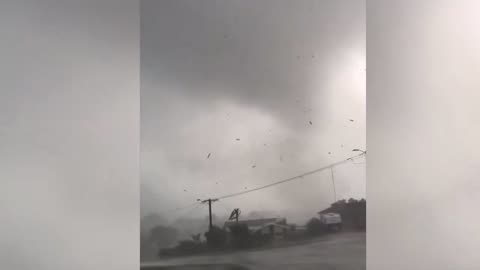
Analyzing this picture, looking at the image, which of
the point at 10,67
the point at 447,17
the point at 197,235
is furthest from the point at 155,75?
the point at 447,17

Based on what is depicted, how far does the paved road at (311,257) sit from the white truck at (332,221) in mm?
31

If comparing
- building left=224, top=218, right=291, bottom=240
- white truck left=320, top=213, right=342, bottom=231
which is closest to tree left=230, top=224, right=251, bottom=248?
building left=224, top=218, right=291, bottom=240

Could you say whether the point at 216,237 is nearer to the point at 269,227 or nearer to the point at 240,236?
the point at 240,236

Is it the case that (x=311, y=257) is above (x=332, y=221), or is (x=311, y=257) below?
below

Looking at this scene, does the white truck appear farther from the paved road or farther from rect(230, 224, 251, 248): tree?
rect(230, 224, 251, 248): tree

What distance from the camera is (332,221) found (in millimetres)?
1467

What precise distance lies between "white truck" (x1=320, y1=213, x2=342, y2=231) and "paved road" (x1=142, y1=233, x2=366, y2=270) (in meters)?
0.03

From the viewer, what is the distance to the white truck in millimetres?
1461

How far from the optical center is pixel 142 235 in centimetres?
138

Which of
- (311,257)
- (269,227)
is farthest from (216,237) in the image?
(311,257)

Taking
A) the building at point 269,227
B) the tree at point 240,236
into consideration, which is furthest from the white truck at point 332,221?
the tree at point 240,236

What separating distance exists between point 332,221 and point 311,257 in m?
0.16

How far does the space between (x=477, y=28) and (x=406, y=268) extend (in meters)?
0.96

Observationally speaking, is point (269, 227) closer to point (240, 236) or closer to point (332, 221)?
point (240, 236)
